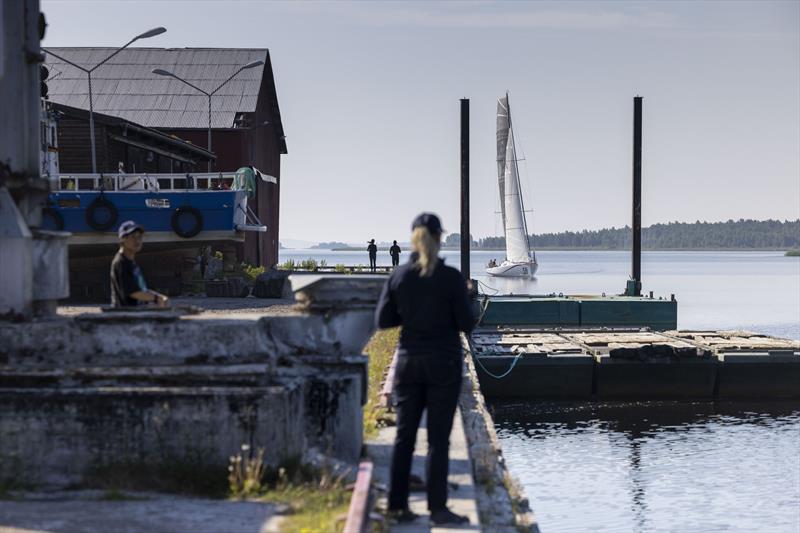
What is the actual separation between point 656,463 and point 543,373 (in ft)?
17.7

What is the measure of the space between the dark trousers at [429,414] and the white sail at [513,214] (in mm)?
70044

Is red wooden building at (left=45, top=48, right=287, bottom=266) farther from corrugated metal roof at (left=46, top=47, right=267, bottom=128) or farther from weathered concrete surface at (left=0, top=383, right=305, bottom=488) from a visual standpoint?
weathered concrete surface at (left=0, top=383, right=305, bottom=488)

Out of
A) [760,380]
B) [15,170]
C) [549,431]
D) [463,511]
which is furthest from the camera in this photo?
[760,380]

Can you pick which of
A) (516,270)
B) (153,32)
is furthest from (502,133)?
(153,32)

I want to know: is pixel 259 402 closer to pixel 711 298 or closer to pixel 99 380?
pixel 99 380

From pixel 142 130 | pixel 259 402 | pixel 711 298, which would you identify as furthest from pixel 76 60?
pixel 711 298

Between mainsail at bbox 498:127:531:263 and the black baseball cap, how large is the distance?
229 ft

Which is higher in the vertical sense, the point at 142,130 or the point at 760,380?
the point at 142,130

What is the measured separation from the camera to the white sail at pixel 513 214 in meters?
76.7

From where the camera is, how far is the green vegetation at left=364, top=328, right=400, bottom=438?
34.8 feet

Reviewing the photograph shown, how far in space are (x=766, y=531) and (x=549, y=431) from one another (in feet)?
25.6

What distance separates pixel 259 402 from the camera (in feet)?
26.3

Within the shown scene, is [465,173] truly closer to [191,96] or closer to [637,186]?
[637,186]

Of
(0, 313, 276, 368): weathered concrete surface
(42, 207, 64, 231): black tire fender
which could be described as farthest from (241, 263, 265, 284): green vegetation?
(0, 313, 276, 368): weathered concrete surface
